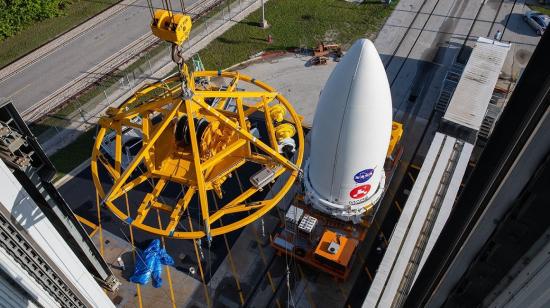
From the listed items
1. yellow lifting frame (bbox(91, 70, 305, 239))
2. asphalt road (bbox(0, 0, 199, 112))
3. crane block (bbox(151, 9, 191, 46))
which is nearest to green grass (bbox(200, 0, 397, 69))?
asphalt road (bbox(0, 0, 199, 112))

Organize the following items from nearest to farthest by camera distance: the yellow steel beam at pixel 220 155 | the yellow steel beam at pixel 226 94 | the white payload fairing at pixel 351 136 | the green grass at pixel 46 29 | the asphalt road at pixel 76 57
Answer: the white payload fairing at pixel 351 136 < the yellow steel beam at pixel 226 94 < the yellow steel beam at pixel 220 155 < the asphalt road at pixel 76 57 < the green grass at pixel 46 29

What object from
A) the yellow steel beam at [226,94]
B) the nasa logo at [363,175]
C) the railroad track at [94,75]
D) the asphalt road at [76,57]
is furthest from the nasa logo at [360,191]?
the asphalt road at [76,57]

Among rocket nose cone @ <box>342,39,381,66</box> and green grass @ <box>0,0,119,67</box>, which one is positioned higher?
rocket nose cone @ <box>342,39,381,66</box>

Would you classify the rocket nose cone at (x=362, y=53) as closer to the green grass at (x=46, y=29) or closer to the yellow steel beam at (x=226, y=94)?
the yellow steel beam at (x=226, y=94)

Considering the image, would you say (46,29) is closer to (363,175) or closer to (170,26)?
(170,26)

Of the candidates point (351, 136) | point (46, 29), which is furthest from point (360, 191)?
point (46, 29)

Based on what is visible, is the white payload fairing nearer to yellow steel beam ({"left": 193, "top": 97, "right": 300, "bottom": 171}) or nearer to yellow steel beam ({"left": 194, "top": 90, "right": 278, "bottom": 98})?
yellow steel beam ({"left": 193, "top": 97, "right": 300, "bottom": 171})
